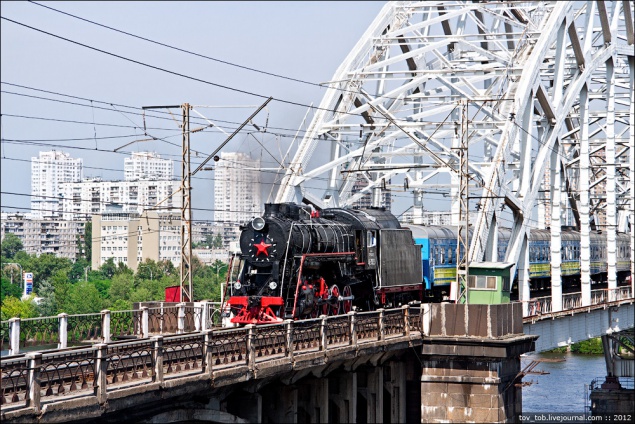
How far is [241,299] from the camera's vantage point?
33188mm

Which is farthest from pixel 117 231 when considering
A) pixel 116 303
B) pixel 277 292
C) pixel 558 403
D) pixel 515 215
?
pixel 277 292

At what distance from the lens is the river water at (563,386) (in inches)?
2719

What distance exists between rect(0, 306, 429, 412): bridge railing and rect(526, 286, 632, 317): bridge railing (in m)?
13.6

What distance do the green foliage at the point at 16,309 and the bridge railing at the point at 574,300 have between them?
2873 inches

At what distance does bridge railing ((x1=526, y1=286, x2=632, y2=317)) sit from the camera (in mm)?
44750

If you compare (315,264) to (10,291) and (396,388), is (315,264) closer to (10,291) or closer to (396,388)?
(396,388)

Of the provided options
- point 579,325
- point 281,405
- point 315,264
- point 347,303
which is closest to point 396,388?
point 347,303

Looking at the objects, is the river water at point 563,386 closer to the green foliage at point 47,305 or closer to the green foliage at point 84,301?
the green foliage at point 84,301

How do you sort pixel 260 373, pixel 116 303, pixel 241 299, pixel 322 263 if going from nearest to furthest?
pixel 260 373 → pixel 241 299 → pixel 322 263 → pixel 116 303

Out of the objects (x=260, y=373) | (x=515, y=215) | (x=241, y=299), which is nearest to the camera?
(x=260, y=373)

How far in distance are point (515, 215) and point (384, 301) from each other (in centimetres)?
958

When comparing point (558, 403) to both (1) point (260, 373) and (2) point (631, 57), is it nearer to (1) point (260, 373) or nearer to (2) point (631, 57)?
(2) point (631, 57)

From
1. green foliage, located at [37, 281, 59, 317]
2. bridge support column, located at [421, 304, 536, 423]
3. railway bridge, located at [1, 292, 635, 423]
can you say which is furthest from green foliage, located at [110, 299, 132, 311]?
bridge support column, located at [421, 304, 536, 423]

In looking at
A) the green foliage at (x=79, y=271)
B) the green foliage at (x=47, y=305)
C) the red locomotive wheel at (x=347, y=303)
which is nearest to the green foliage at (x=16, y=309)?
the green foliage at (x=47, y=305)
